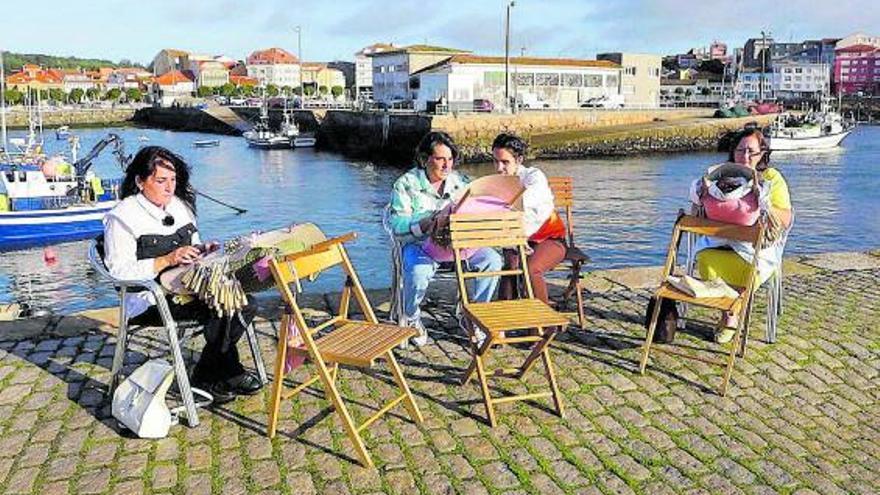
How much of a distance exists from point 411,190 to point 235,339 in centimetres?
168

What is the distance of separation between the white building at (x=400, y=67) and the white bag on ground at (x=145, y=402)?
190ft

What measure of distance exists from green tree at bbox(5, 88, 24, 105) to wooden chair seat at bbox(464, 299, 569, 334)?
118m

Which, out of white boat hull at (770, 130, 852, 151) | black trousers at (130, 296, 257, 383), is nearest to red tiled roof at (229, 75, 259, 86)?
white boat hull at (770, 130, 852, 151)

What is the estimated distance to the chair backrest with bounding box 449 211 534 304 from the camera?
4602mm

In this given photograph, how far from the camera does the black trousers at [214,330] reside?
161 inches

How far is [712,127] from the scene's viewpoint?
163 feet

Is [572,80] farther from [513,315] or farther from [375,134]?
[513,315]

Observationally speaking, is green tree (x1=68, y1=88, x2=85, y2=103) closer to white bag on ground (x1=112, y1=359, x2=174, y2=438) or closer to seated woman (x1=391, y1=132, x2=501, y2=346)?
seated woman (x1=391, y1=132, x2=501, y2=346)

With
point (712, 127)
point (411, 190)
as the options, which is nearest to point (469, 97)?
point (712, 127)

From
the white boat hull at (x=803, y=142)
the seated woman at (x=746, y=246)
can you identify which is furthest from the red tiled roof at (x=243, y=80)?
the seated woman at (x=746, y=246)

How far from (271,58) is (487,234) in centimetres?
13568

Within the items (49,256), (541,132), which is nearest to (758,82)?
(541,132)

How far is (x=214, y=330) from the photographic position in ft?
13.5

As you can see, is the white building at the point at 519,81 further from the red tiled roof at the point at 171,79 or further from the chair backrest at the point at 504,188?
the red tiled roof at the point at 171,79
